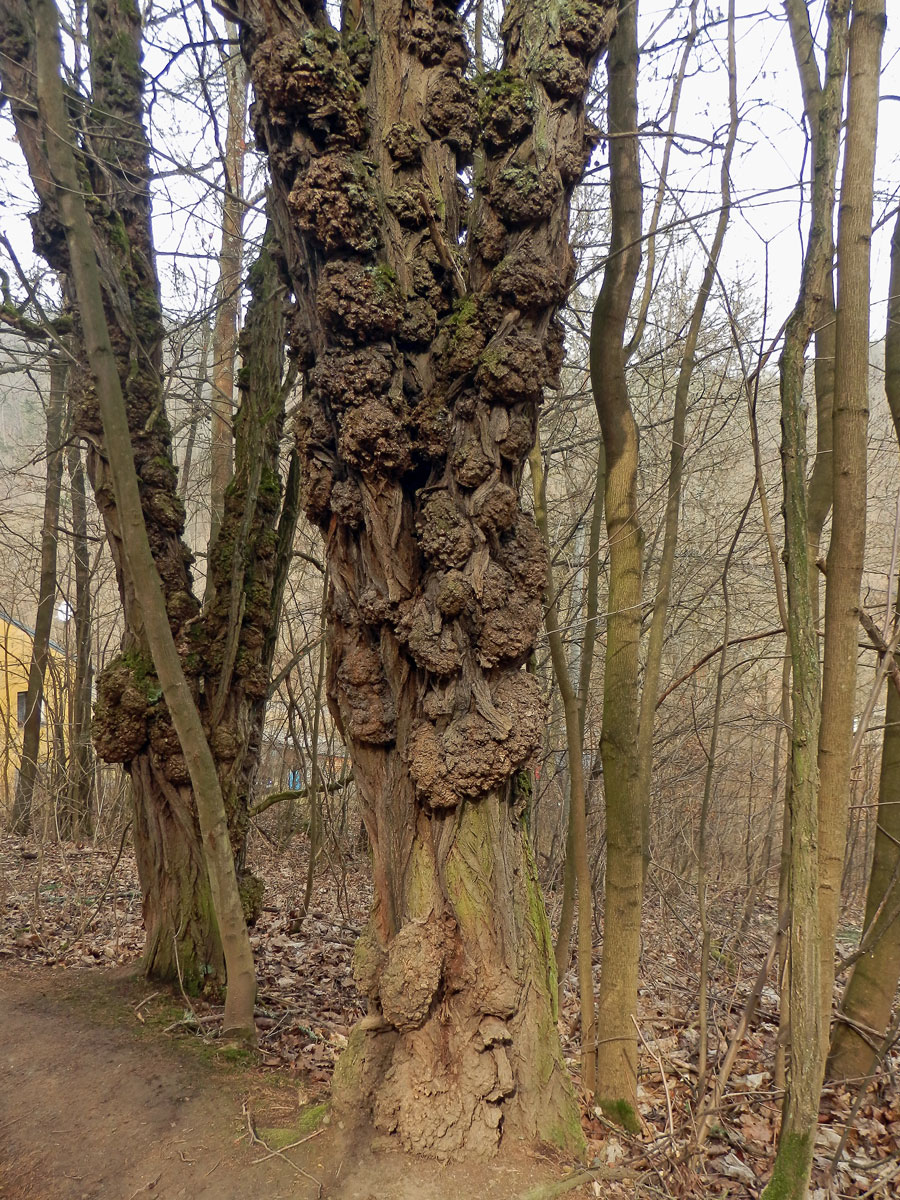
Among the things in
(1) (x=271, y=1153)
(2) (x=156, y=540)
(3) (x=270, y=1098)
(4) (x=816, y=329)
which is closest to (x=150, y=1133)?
(3) (x=270, y=1098)

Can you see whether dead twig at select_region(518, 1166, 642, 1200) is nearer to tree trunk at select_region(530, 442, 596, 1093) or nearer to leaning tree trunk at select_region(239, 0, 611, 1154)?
leaning tree trunk at select_region(239, 0, 611, 1154)

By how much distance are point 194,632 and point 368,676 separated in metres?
1.94

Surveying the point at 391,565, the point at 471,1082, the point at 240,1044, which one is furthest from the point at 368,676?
the point at 240,1044

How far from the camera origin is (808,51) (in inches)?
109

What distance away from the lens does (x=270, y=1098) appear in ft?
9.41

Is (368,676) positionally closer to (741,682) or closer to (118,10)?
(118,10)

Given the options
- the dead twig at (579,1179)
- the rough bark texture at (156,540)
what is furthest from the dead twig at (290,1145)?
the rough bark texture at (156,540)

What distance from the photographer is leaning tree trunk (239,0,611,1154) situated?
2418mm

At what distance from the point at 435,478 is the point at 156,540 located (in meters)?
2.36

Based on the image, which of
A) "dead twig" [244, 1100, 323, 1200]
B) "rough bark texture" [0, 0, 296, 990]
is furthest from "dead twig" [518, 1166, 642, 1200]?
"rough bark texture" [0, 0, 296, 990]

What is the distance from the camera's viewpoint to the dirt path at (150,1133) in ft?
7.29

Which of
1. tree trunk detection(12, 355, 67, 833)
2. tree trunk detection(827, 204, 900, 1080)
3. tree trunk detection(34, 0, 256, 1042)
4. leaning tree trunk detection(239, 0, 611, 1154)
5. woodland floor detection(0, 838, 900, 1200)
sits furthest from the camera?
tree trunk detection(12, 355, 67, 833)

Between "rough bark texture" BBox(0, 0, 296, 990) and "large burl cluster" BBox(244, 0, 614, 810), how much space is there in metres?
1.77

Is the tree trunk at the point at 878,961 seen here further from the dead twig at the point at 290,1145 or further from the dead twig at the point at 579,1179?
the dead twig at the point at 290,1145
